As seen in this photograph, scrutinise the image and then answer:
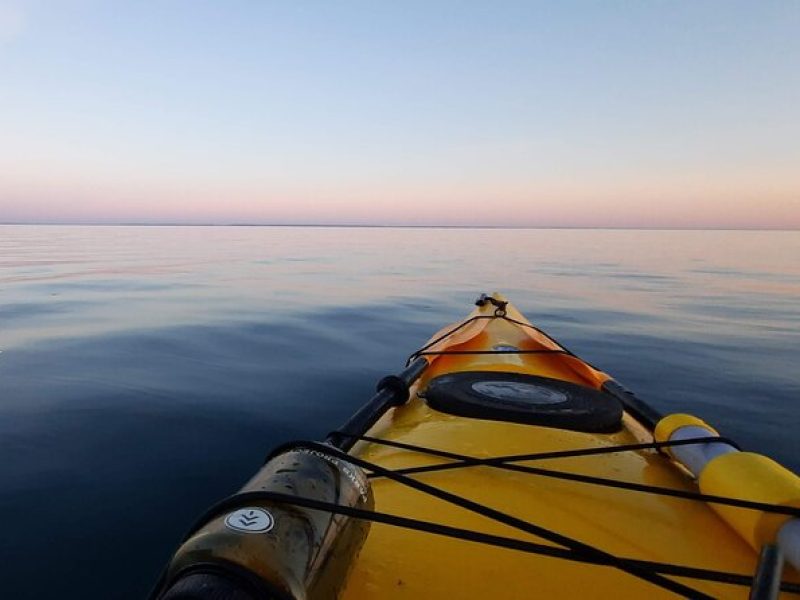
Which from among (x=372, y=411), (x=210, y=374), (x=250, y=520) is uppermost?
(x=250, y=520)

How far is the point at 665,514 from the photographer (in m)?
2.29

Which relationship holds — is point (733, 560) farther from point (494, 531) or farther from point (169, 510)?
point (169, 510)

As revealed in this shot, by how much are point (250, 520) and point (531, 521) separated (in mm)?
1372

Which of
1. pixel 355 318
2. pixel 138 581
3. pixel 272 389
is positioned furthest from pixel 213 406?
pixel 355 318

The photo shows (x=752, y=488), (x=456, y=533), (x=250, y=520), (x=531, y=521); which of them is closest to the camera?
(x=250, y=520)

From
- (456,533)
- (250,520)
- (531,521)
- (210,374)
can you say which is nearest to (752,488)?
(531,521)

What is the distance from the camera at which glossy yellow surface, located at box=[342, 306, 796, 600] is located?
1.76m

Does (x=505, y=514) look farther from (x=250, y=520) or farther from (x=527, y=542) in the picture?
(x=250, y=520)

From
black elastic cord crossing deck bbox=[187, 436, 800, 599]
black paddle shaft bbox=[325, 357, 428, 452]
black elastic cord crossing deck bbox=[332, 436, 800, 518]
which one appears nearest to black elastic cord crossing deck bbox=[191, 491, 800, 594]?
black elastic cord crossing deck bbox=[187, 436, 800, 599]

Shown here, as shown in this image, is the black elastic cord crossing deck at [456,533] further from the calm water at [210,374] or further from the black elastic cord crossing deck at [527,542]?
the calm water at [210,374]

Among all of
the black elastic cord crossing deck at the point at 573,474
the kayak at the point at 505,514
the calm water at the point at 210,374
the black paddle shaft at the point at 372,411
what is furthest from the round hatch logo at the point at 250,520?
the calm water at the point at 210,374

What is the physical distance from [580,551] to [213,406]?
4.88 metres

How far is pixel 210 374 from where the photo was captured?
6812 mm

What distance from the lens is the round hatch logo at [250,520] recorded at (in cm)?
130
